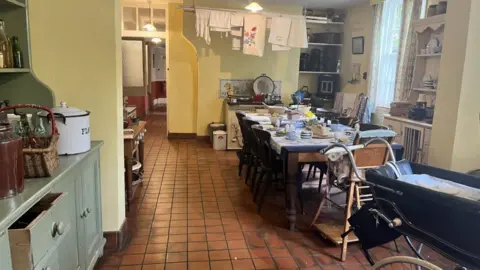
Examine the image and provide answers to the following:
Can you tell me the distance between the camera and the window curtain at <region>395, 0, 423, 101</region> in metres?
4.75

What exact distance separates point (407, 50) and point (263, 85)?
241 cm

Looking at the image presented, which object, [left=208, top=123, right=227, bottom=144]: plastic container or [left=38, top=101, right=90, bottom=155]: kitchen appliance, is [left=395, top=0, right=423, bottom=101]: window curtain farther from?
[left=38, top=101, right=90, bottom=155]: kitchen appliance

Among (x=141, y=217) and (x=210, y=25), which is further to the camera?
(x=210, y=25)

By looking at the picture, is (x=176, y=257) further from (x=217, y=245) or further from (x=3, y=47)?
(x=3, y=47)

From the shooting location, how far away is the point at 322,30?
7.14 m

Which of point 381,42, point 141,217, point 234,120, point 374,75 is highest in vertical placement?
point 381,42

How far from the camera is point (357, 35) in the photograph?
638 cm

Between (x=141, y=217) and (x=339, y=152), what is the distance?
1.85 m

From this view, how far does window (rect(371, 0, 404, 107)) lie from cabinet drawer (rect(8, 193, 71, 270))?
509 cm

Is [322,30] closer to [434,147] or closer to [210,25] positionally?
[210,25]

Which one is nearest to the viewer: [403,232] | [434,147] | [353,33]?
[403,232]

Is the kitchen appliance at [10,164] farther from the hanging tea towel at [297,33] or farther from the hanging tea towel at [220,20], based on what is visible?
the hanging tea towel at [297,33]

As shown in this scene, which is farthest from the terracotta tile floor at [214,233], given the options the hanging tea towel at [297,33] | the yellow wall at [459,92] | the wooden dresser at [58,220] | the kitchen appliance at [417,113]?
the hanging tea towel at [297,33]

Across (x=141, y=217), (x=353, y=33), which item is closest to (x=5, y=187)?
(x=141, y=217)
